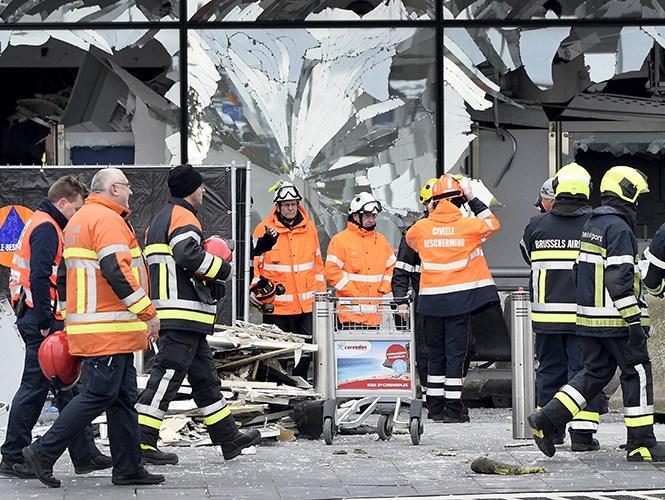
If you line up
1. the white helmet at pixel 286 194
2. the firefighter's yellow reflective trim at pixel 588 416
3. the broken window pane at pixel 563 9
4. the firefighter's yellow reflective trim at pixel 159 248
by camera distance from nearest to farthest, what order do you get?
the firefighter's yellow reflective trim at pixel 159 248, the firefighter's yellow reflective trim at pixel 588 416, the white helmet at pixel 286 194, the broken window pane at pixel 563 9

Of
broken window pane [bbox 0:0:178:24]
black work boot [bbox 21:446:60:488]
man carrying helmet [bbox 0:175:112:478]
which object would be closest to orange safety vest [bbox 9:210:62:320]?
man carrying helmet [bbox 0:175:112:478]

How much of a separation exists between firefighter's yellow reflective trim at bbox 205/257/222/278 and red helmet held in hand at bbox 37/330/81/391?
1103 millimetres

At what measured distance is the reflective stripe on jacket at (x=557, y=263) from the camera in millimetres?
11008

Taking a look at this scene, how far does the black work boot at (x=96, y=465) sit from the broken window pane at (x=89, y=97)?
6424 millimetres

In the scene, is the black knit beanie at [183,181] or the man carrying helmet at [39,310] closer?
the man carrying helmet at [39,310]

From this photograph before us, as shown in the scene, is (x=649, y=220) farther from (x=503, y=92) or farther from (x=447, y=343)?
(x=447, y=343)

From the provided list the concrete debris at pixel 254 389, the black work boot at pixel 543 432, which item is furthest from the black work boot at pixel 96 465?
the black work boot at pixel 543 432

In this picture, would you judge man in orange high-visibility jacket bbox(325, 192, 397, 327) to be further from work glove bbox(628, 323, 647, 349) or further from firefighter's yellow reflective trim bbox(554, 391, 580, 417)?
work glove bbox(628, 323, 647, 349)

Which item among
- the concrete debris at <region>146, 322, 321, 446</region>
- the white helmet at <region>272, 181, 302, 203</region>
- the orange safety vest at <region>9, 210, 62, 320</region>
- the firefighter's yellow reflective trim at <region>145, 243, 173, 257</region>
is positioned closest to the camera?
the orange safety vest at <region>9, 210, 62, 320</region>

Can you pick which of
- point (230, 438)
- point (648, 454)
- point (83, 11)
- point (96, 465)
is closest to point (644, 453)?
point (648, 454)

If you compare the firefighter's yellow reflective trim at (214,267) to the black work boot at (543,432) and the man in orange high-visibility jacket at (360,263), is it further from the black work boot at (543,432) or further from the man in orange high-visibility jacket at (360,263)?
the man in orange high-visibility jacket at (360,263)

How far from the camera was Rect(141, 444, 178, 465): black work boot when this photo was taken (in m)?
10.0

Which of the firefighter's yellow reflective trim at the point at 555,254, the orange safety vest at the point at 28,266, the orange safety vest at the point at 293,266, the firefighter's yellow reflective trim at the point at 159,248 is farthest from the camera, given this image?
the orange safety vest at the point at 293,266

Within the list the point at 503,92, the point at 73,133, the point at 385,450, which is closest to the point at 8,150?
the point at 73,133
